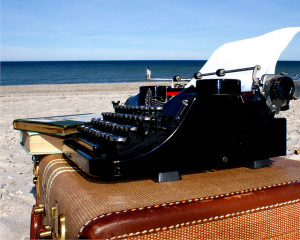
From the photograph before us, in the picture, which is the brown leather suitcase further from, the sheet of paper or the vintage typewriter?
the sheet of paper

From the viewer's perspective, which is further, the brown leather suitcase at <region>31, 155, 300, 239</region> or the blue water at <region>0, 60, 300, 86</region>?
the blue water at <region>0, 60, 300, 86</region>

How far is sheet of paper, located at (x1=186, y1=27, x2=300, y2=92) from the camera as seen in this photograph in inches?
57.7

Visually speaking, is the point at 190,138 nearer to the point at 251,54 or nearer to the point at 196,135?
the point at 196,135

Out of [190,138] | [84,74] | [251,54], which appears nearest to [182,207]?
[190,138]

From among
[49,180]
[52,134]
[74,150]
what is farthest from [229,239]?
[52,134]

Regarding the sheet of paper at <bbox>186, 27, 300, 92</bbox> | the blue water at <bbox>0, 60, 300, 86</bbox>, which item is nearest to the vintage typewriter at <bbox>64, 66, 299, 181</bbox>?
the sheet of paper at <bbox>186, 27, 300, 92</bbox>

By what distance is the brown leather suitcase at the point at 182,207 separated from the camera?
0.86 metres

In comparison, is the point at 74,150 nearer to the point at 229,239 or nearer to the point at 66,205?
the point at 66,205

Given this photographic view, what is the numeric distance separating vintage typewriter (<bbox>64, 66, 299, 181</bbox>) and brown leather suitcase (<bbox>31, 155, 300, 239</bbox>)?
0.07m

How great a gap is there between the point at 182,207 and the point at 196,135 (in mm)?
339

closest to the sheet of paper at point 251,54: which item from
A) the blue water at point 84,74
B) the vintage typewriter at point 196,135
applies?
the vintage typewriter at point 196,135

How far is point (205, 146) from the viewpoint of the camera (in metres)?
1.21

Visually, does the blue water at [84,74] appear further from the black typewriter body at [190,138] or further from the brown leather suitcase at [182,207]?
the brown leather suitcase at [182,207]

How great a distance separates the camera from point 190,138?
118 cm
